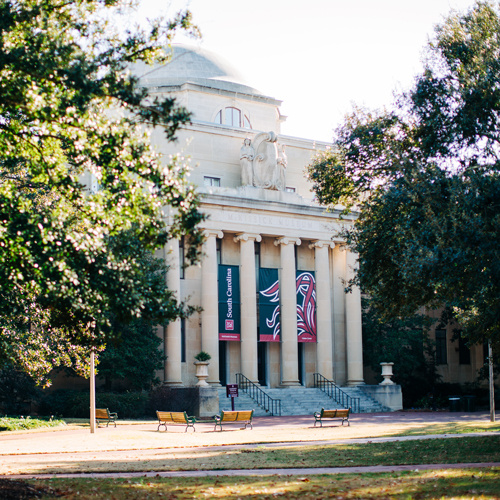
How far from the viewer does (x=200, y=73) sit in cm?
5641

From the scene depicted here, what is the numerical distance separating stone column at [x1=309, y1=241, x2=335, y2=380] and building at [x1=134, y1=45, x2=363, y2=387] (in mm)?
65

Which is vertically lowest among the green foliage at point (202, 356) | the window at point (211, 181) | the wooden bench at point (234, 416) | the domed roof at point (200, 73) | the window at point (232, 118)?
the wooden bench at point (234, 416)

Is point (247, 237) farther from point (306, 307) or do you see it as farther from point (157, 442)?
point (157, 442)

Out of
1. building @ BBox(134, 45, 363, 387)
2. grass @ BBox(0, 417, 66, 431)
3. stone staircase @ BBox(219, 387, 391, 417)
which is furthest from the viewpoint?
building @ BBox(134, 45, 363, 387)

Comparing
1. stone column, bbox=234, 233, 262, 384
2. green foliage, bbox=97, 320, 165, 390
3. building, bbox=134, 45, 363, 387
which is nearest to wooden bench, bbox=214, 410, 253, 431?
green foliage, bbox=97, 320, 165, 390

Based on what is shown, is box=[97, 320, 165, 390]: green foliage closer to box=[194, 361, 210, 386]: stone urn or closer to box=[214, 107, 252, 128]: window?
box=[194, 361, 210, 386]: stone urn

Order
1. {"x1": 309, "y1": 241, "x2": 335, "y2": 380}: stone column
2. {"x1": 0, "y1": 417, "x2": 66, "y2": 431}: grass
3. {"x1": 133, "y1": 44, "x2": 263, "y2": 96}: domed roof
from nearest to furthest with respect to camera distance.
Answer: {"x1": 0, "y1": 417, "x2": 66, "y2": 431}: grass, {"x1": 309, "y1": 241, "x2": 335, "y2": 380}: stone column, {"x1": 133, "y1": 44, "x2": 263, "y2": 96}: domed roof

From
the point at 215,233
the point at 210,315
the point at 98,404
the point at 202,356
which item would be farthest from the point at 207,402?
the point at 215,233

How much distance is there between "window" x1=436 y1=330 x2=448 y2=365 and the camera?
5951cm

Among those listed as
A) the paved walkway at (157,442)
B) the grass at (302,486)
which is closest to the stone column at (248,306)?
the paved walkway at (157,442)

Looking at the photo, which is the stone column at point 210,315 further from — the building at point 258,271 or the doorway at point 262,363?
the doorway at point 262,363

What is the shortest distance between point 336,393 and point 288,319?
5.37 meters

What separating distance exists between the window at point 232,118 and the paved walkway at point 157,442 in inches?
957

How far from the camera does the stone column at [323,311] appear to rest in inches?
1939
